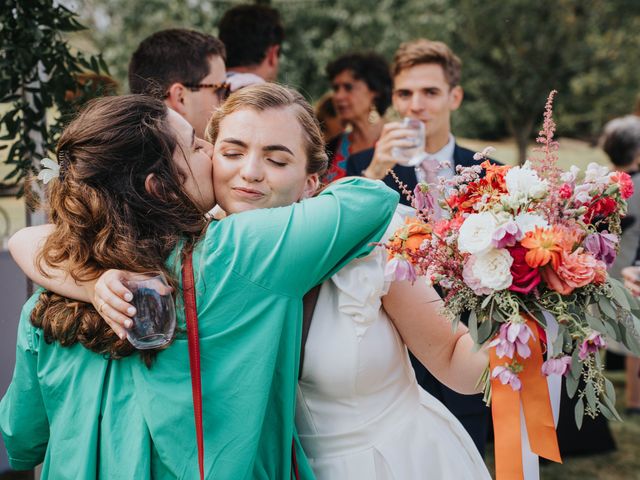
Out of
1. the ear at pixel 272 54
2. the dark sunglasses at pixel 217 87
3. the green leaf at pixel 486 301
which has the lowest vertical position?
the green leaf at pixel 486 301

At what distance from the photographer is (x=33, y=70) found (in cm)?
335

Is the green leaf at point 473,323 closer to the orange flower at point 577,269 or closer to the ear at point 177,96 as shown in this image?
the orange flower at point 577,269

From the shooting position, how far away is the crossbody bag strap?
1689 millimetres

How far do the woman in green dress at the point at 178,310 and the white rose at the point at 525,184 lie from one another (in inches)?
11.4

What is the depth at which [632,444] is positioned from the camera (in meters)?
5.57

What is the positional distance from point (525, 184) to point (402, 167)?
224 centimetres

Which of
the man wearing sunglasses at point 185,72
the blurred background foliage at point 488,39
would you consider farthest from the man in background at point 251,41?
the blurred background foliage at point 488,39

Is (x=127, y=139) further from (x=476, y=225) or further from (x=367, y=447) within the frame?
(x=367, y=447)

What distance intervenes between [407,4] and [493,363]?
13283mm

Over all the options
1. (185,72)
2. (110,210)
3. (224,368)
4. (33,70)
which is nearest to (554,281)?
(224,368)

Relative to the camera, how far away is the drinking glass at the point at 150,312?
66.1 inches

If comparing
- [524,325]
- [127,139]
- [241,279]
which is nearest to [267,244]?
[241,279]

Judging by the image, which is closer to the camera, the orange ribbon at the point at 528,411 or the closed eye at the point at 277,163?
the orange ribbon at the point at 528,411

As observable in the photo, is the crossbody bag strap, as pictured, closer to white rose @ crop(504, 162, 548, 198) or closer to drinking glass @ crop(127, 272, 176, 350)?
drinking glass @ crop(127, 272, 176, 350)
